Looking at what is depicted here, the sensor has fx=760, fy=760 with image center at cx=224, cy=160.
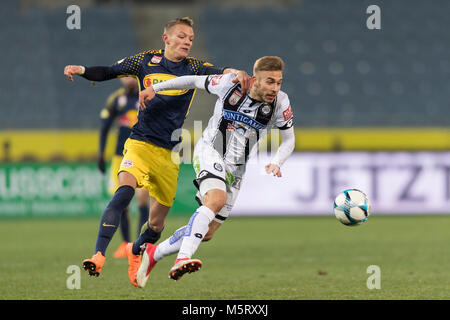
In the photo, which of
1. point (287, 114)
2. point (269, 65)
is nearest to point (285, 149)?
point (287, 114)

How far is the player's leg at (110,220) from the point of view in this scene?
566 centimetres

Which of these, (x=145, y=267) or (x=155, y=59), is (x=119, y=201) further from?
(x=155, y=59)

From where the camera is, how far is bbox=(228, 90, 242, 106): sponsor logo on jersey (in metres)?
6.35

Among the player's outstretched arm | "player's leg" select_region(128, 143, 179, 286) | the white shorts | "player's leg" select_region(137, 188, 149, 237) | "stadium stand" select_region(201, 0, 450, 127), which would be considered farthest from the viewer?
"stadium stand" select_region(201, 0, 450, 127)

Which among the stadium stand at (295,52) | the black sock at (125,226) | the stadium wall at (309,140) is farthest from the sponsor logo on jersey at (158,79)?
the stadium stand at (295,52)

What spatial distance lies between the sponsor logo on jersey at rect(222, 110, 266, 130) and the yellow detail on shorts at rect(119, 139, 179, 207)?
84cm

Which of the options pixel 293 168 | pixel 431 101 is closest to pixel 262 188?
pixel 293 168

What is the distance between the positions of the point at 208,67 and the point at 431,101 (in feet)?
46.2

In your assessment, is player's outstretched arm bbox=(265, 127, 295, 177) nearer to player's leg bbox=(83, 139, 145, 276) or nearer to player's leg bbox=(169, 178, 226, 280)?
player's leg bbox=(169, 178, 226, 280)

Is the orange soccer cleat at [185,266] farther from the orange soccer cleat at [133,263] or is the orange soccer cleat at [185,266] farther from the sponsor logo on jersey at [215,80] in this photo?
the sponsor logo on jersey at [215,80]

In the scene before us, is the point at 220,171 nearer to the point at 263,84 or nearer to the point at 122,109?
the point at 263,84

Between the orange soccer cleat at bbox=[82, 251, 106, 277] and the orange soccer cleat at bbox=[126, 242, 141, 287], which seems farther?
the orange soccer cleat at bbox=[126, 242, 141, 287]

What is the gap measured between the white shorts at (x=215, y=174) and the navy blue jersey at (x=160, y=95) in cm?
39

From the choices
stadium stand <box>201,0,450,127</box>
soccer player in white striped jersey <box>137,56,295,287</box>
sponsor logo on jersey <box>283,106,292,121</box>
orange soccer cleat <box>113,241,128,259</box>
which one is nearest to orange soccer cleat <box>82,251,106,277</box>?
soccer player in white striped jersey <box>137,56,295,287</box>
